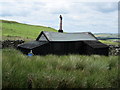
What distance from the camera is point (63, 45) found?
15.6 meters

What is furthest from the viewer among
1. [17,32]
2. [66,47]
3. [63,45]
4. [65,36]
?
[17,32]

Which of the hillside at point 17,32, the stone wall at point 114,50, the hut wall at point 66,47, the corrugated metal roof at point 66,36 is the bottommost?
the stone wall at point 114,50

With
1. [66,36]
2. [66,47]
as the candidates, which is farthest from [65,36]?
[66,47]

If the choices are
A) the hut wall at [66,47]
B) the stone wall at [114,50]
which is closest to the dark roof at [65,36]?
the hut wall at [66,47]

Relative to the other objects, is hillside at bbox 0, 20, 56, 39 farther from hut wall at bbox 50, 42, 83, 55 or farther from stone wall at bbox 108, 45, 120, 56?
stone wall at bbox 108, 45, 120, 56

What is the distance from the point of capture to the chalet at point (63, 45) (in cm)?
1488

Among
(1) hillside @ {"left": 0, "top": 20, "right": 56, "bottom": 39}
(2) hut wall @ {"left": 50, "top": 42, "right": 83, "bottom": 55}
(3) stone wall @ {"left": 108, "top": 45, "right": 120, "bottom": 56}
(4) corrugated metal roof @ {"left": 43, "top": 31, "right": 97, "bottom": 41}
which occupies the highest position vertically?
(1) hillside @ {"left": 0, "top": 20, "right": 56, "bottom": 39}

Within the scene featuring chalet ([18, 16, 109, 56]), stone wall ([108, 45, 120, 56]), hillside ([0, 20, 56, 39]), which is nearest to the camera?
chalet ([18, 16, 109, 56])

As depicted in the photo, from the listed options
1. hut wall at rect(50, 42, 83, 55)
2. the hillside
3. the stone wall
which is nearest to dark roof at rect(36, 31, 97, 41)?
hut wall at rect(50, 42, 83, 55)

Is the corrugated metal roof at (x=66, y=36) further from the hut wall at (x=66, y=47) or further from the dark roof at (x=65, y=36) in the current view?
the hut wall at (x=66, y=47)

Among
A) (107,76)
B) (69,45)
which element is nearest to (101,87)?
(107,76)

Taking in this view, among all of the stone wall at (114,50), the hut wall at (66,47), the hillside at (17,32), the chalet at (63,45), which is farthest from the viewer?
the hillside at (17,32)

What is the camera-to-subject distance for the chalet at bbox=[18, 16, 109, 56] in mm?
14883

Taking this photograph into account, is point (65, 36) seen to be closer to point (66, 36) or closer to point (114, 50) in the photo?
point (66, 36)
